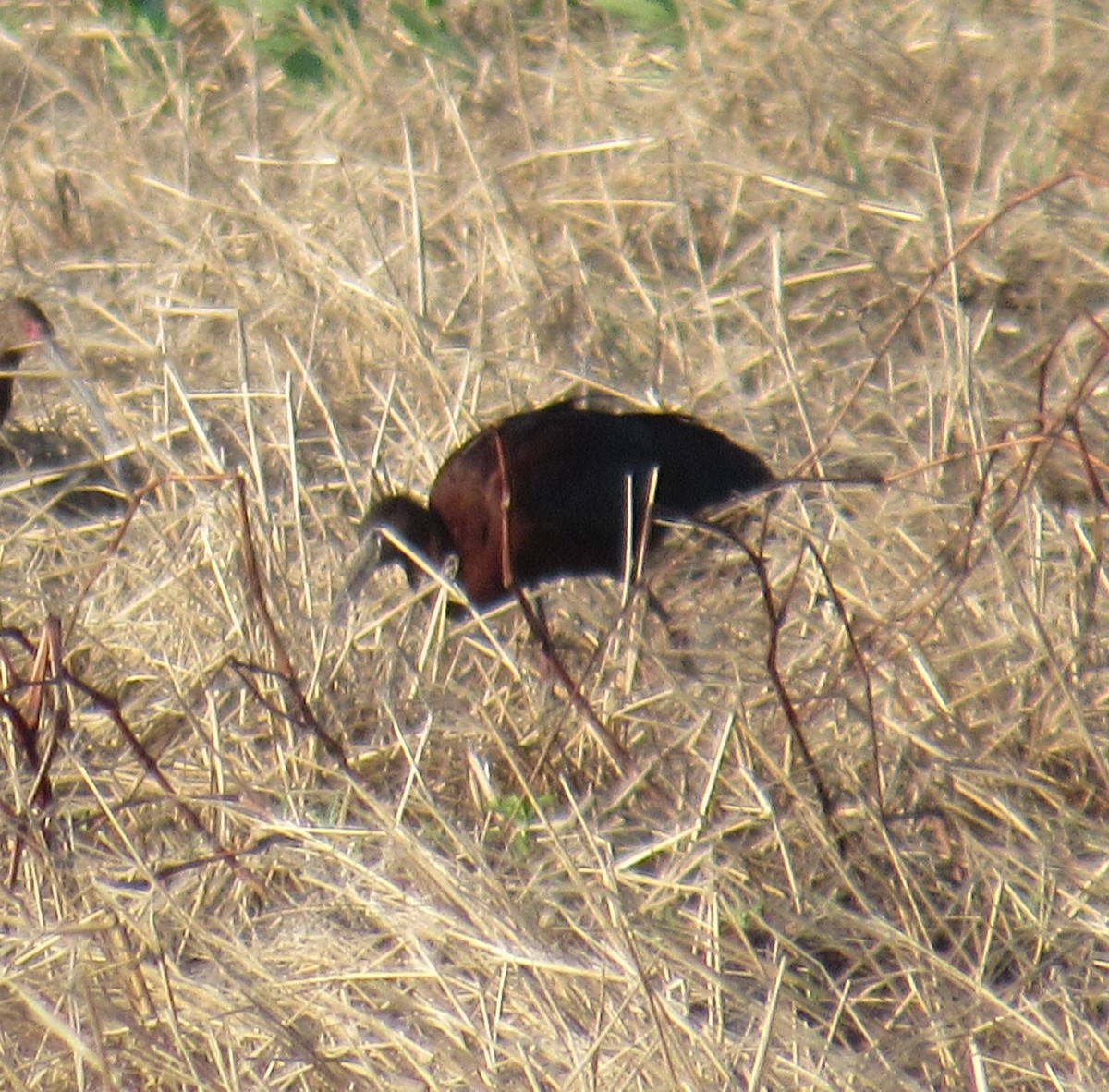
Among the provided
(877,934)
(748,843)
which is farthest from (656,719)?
(877,934)

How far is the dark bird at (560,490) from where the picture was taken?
3564 millimetres

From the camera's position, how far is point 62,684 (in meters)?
2.59

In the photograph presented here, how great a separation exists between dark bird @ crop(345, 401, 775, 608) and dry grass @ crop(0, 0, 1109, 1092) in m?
0.11

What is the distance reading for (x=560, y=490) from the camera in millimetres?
3627

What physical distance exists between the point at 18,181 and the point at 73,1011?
10.7ft

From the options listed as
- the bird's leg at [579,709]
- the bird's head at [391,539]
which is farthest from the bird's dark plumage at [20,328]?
the bird's leg at [579,709]

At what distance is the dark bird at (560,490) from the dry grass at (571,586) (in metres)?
0.11

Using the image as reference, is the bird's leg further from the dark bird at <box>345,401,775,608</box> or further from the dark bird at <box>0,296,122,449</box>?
the dark bird at <box>0,296,122,449</box>

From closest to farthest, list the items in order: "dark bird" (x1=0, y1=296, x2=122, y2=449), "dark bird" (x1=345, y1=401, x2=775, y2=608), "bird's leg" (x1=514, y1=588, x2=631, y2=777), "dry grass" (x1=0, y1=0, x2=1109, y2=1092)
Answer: "dry grass" (x1=0, y1=0, x2=1109, y2=1092), "bird's leg" (x1=514, y1=588, x2=631, y2=777), "dark bird" (x1=345, y1=401, x2=775, y2=608), "dark bird" (x1=0, y1=296, x2=122, y2=449)

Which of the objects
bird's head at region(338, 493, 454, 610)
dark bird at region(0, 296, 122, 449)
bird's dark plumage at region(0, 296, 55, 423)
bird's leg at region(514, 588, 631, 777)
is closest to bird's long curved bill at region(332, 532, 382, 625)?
bird's head at region(338, 493, 454, 610)

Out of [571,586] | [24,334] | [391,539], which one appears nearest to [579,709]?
[391,539]

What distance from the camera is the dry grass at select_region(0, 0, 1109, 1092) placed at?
2.33m

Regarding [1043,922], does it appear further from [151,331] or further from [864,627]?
[151,331]

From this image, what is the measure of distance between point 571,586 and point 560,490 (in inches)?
7.4
